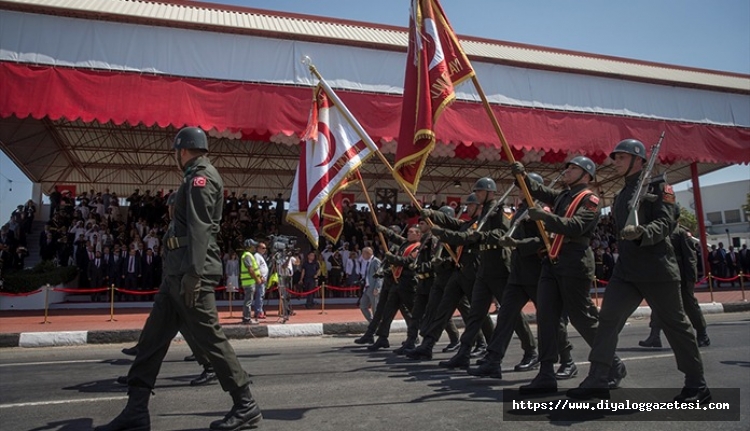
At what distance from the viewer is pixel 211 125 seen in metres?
13.5

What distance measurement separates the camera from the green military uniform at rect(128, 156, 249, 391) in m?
3.65

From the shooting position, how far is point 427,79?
6184 mm

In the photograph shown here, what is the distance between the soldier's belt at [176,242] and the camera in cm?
379

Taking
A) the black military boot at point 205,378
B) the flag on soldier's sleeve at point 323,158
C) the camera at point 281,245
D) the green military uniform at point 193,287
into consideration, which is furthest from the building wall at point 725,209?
the green military uniform at point 193,287

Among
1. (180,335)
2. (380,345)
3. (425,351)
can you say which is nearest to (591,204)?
(425,351)

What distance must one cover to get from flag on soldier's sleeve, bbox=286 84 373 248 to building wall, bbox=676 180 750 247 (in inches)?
2215

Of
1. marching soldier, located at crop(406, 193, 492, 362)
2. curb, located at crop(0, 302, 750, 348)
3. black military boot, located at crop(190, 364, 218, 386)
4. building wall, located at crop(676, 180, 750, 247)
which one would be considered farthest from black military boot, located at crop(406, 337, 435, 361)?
building wall, located at crop(676, 180, 750, 247)

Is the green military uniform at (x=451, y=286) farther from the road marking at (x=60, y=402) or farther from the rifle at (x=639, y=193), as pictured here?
the road marking at (x=60, y=402)

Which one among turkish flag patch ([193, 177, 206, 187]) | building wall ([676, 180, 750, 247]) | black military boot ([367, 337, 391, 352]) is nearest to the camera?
turkish flag patch ([193, 177, 206, 187])

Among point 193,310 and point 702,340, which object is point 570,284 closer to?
point 193,310

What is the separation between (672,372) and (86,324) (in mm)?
10844

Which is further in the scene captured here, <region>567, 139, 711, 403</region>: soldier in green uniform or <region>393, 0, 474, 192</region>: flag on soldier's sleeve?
<region>393, 0, 474, 192</region>: flag on soldier's sleeve

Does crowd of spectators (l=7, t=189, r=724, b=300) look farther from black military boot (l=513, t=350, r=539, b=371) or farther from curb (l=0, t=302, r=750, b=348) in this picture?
black military boot (l=513, t=350, r=539, b=371)

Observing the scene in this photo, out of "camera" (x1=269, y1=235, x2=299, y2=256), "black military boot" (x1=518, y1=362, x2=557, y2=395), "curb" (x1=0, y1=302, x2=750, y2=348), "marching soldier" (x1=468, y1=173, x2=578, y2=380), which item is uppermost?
"camera" (x1=269, y1=235, x2=299, y2=256)
